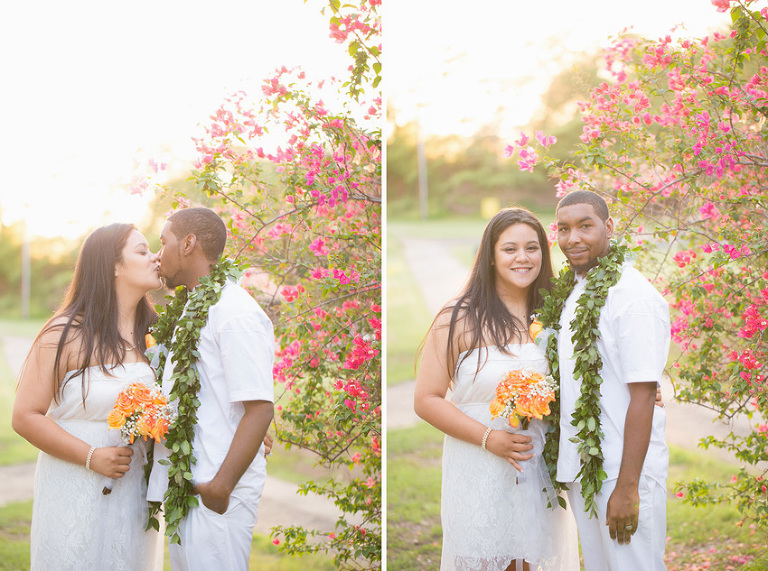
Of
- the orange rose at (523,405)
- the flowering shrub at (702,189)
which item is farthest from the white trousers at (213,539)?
the flowering shrub at (702,189)

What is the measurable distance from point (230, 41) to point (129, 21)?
1.56ft

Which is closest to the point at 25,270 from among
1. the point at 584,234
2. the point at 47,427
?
the point at 47,427

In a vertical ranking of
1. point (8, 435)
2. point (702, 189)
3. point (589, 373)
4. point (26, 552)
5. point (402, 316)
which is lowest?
point (26, 552)

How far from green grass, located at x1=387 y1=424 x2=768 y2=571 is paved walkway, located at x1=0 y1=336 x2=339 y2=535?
20.8 inches

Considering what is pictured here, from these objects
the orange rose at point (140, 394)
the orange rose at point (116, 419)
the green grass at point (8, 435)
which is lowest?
the green grass at point (8, 435)

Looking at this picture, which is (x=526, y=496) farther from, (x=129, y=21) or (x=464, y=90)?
(x=464, y=90)

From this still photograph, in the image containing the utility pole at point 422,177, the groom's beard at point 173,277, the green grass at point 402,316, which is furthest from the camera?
the green grass at point 402,316

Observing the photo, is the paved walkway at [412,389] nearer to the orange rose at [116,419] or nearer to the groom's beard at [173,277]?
the groom's beard at [173,277]

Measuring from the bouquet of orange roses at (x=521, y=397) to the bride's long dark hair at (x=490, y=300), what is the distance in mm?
198

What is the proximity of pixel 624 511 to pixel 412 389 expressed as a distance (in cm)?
312

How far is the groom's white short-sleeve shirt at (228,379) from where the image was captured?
2066 mm

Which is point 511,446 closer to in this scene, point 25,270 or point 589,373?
point 589,373

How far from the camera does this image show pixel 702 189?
9.60 ft

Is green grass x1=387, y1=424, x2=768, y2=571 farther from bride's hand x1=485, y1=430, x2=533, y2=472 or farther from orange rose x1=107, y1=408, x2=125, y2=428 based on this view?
orange rose x1=107, y1=408, x2=125, y2=428
